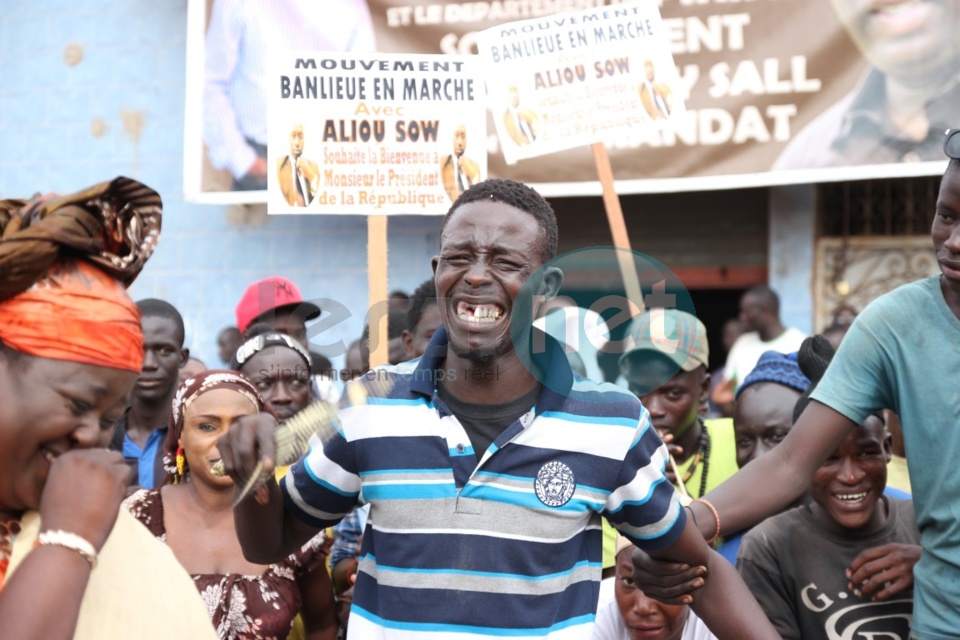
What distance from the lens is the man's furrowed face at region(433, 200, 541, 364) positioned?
2.33 m

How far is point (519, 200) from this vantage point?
95.5 inches

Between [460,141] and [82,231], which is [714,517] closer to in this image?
[82,231]

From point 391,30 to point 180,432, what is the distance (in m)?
4.44

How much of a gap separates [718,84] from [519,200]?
16.9 ft

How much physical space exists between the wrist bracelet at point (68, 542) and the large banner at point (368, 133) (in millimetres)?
2971

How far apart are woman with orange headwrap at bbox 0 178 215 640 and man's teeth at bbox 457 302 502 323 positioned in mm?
720

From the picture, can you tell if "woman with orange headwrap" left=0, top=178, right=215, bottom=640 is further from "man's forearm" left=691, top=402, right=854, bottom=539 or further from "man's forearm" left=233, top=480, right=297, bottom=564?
"man's forearm" left=691, top=402, right=854, bottom=539

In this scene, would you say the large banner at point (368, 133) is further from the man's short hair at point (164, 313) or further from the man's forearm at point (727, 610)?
the man's forearm at point (727, 610)

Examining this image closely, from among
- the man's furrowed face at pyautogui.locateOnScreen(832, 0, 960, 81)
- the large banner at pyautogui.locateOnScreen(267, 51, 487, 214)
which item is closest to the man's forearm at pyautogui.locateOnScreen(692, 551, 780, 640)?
the large banner at pyautogui.locateOnScreen(267, 51, 487, 214)

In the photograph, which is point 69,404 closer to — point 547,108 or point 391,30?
point 547,108

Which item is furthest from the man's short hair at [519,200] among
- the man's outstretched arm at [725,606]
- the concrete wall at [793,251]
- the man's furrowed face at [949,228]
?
the concrete wall at [793,251]

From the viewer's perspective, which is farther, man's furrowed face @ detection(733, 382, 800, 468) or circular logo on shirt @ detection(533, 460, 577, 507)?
man's furrowed face @ detection(733, 382, 800, 468)

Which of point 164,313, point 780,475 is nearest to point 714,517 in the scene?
point 780,475

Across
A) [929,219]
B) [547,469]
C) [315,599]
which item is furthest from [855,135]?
[547,469]
